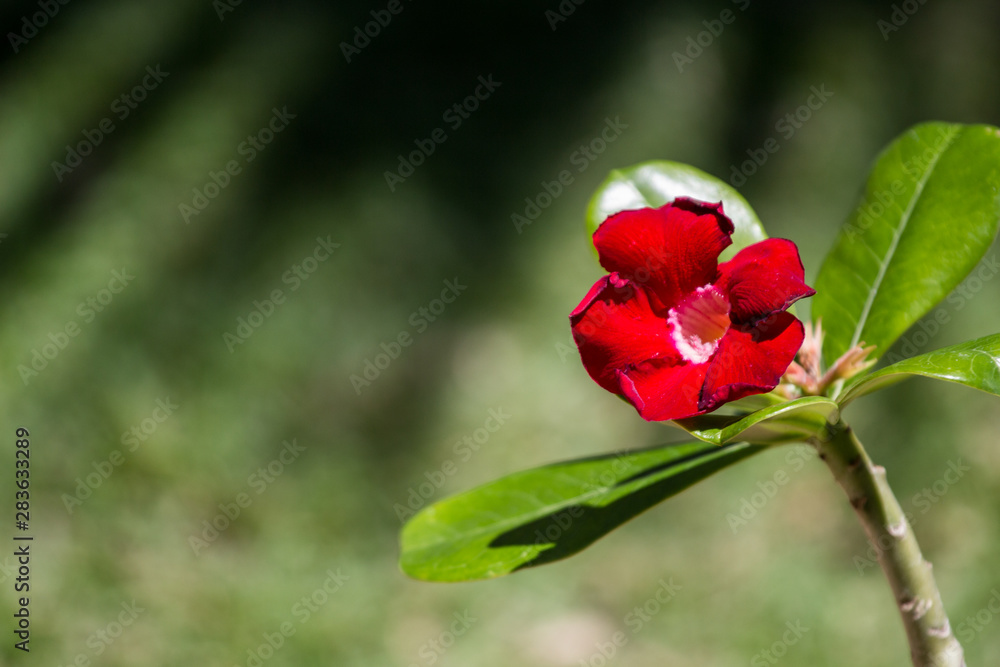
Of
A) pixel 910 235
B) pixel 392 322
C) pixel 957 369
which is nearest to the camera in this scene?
pixel 957 369

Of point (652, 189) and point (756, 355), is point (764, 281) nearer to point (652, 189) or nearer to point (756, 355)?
point (756, 355)

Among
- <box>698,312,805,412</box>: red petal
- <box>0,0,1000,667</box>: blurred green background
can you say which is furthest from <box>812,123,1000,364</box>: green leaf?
<box>0,0,1000,667</box>: blurred green background

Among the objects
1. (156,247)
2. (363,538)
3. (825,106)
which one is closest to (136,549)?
(363,538)

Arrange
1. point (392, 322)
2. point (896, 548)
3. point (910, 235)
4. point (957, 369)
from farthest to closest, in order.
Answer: point (392, 322)
point (910, 235)
point (896, 548)
point (957, 369)

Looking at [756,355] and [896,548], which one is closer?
[756,355]

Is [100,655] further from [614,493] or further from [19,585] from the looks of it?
[614,493]

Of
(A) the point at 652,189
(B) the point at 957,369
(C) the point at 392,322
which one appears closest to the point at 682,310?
(B) the point at 957,369

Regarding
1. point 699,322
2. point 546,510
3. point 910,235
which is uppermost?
point 699,322

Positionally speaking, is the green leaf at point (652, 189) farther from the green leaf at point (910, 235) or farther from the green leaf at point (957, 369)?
the green leaf at point (957, 369)
